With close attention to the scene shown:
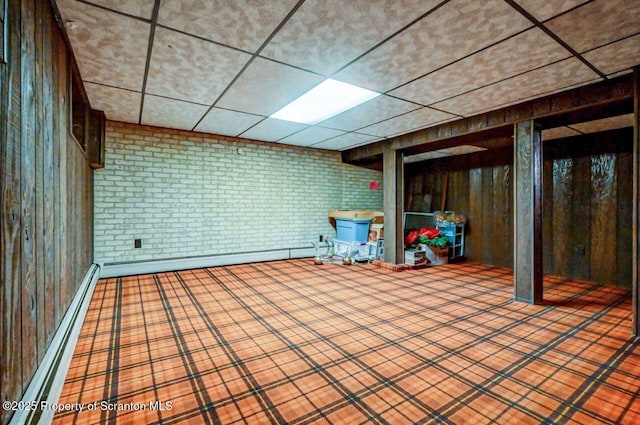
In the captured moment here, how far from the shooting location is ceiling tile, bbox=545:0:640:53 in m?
1.83

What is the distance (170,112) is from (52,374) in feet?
11.3

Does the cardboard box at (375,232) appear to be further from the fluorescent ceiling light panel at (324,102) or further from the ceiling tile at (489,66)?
the ceiling tile at (489,66)

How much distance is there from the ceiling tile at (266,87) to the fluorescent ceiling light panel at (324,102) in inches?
5.9

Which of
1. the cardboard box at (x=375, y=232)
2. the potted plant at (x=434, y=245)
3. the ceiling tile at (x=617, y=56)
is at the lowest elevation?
the potted plant at (x=434, y=245)

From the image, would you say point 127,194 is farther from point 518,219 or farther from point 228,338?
point 518,219

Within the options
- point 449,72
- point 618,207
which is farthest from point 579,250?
point 449,72

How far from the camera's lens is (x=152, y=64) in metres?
2.69

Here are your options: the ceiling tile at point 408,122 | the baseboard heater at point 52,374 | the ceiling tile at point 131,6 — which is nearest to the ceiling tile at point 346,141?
the ceiling tile at point 408,122

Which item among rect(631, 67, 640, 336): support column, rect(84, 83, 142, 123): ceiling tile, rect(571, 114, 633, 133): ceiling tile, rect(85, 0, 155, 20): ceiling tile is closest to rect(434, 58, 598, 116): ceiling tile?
rect(631, 67, 640, 336): support column

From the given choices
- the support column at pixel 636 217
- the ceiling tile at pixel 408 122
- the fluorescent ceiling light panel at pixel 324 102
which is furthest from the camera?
the ceiling tile at pixel 408 122

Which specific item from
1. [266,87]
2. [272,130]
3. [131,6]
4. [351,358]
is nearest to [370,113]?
[266,87]

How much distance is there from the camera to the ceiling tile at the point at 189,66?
2.33 meters

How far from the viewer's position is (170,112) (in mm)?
4105

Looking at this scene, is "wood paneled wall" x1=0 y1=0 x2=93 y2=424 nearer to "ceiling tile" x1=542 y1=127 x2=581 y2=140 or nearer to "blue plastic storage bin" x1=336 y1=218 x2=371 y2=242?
"blue plastic storage bin" x1=336 y1=218 x2=371 y2=242
